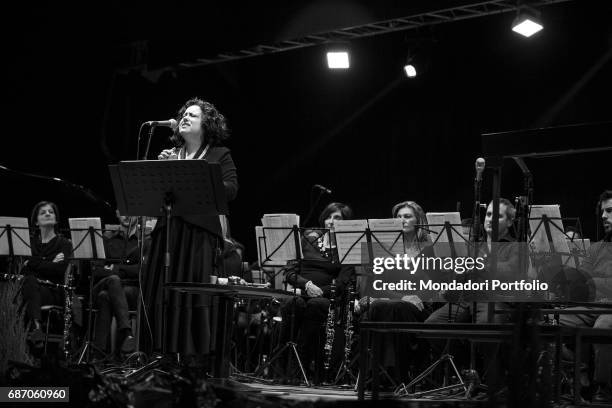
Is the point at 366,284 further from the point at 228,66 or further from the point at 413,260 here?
the point at 228,66

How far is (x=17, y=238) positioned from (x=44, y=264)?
417 millimetres

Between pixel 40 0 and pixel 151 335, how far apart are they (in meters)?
4.99

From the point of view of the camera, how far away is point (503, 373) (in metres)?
2.46

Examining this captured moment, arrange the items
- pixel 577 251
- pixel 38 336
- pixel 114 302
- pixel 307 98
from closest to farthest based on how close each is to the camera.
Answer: pixel 577 251 < pixel 38 336 < pixel 114 302 < pixel 307 98

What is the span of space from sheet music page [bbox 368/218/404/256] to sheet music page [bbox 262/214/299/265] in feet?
2.35

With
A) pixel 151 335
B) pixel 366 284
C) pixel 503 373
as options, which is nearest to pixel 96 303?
pixel 366 284

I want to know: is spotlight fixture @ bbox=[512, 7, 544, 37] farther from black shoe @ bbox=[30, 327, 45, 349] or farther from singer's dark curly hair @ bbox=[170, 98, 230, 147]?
black shoe @ bbox=[30, 327, 45, 349]

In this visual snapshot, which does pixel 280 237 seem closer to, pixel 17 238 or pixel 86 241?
pixel 86 241

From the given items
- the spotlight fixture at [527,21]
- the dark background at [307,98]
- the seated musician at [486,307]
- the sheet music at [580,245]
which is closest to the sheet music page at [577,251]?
the sheet music at [580,245]

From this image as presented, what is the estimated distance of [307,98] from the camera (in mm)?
9391

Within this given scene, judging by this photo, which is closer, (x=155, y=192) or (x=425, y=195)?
(x=155, y=192)

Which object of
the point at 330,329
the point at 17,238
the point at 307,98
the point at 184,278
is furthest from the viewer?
the point at 307,98

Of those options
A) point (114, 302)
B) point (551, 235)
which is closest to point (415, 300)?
point (551, 235)

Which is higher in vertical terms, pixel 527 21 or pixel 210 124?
pixel 527 21
